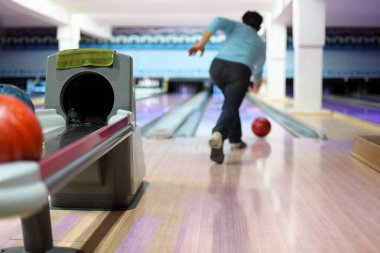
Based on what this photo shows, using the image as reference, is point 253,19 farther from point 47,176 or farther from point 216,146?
point 47,176

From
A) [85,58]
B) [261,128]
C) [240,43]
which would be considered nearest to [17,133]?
[85,58]

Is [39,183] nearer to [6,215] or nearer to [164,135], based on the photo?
[6,215]

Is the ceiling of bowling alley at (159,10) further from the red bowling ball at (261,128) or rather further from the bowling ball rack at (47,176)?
the bowling ball rack at (47,176)

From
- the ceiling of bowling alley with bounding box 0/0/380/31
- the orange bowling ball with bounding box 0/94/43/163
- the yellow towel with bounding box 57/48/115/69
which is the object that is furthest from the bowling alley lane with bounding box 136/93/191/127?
the orange bowling ball with bounding box 0/94/43/163

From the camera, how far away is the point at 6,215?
0.84 metres

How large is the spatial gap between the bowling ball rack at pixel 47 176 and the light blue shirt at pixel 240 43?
1.41 m

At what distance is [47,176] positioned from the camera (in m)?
0.93

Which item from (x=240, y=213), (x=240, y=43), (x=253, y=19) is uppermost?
(x=253, y=19)

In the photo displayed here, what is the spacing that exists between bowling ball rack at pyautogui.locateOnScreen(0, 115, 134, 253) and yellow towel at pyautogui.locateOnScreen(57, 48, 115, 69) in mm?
314

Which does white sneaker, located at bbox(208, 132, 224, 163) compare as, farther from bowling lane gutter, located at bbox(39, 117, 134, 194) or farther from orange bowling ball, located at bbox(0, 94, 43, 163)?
orange bowling ball, located at bbox(0, 94, 43, 163)

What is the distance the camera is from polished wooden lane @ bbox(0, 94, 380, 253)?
60.7 inches

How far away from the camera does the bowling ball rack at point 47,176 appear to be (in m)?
0.84

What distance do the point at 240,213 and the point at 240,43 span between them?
150 cm

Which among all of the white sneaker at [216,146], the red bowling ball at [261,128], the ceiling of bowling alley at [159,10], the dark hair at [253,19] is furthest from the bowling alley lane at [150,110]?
the white sneaker at [216,146]
